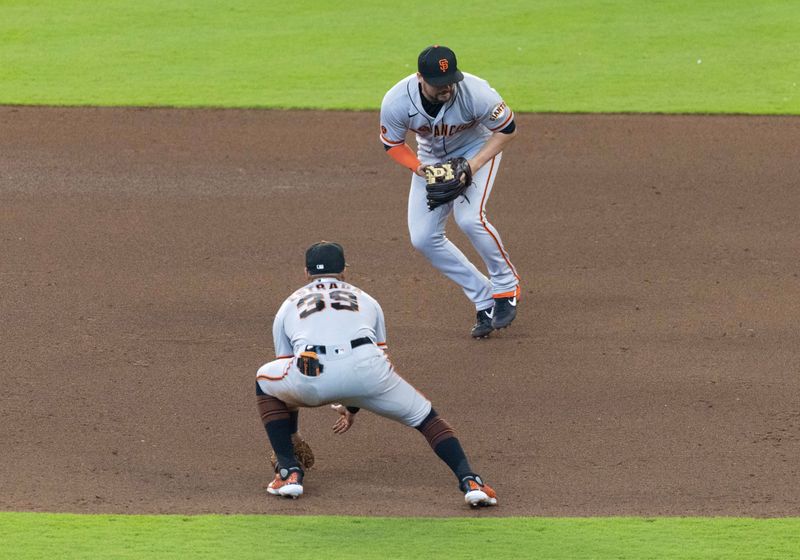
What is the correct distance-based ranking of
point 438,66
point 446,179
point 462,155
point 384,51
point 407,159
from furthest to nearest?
point 384,51
point 462,155
point 407,159
point 446,179
point 438,66

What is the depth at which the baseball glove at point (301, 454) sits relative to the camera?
6.93 metres

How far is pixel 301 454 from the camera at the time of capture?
6.96 meters

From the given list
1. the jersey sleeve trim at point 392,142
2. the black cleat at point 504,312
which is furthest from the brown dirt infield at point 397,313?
the jersey sleeve trim at point 392,142

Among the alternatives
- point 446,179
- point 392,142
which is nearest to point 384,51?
point 392,142

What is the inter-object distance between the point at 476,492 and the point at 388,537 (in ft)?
2.03

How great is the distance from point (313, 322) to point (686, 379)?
9.40 feet

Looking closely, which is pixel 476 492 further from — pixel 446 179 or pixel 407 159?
pixel 407 159

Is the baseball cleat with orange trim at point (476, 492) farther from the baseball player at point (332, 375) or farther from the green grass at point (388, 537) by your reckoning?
the green grass at point (388, 537)

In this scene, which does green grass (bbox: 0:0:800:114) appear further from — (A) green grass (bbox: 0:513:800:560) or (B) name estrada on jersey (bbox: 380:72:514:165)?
(A) green grass (bbox: 0:513:800:560)

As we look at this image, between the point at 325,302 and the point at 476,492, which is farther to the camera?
the point at 325,302

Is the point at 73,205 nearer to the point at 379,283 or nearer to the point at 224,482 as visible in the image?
the point at 379,283

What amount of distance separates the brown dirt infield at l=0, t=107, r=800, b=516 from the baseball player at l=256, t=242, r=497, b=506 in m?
0.22

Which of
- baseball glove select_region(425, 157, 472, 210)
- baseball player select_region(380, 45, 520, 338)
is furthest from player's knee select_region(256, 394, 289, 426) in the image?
baseball player select_region(380, 45, 520, 338)

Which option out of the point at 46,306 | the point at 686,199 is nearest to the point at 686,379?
the point at 686,199
